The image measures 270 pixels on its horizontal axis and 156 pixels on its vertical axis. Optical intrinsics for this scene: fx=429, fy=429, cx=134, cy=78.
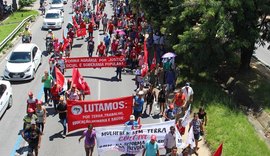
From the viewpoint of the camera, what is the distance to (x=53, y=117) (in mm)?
18875

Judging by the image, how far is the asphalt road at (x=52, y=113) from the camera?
16016mm

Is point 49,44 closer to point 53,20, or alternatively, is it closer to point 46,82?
point 53,20

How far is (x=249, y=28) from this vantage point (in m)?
22.1

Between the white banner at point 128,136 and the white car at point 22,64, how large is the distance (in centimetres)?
1073

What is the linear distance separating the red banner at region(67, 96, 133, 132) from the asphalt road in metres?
0.92

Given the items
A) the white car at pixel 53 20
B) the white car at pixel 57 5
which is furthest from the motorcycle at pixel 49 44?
the white car at pixel 57 5

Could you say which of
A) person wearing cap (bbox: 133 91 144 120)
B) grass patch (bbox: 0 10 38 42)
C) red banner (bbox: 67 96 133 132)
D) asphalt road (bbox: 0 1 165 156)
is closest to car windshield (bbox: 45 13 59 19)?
grass patch (bbox: 0 10 38 42)

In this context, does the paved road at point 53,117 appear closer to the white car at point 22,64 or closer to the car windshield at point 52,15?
the white car at point 22,64

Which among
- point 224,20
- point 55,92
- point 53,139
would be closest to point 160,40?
point 224,20

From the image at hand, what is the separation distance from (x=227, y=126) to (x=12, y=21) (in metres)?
32.1

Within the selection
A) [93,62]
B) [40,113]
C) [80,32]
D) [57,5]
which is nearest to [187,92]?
[40,113]

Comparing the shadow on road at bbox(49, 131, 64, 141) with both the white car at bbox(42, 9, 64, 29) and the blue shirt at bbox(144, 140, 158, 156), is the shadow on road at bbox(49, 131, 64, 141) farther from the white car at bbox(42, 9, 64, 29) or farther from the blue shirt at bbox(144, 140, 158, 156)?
the white car at bbox(42, 9, 64, 29)

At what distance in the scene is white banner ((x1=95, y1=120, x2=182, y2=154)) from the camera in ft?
46.8

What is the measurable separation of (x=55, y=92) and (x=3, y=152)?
387 cm
